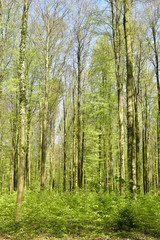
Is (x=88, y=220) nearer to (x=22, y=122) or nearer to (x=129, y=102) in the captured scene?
(x=22, y=122)

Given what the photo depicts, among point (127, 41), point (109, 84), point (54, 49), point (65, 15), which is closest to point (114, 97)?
point (109, 84)

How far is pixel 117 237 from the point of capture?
19.7 feet

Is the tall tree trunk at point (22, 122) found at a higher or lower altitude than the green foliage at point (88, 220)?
higher

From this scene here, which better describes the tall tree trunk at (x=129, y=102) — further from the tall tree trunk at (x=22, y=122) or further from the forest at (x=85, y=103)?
the tall tree trunk at (x=22, y=122)

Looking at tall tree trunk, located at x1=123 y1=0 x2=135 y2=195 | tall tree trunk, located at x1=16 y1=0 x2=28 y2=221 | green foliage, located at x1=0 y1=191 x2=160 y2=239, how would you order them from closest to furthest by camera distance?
green foliage, located at x1=0 y1=191 x2=160 y2=239 < tall tree trunk, located at x1=16 y1=0 x2=28 y2=221 < tall tree trunk, located at x1=123 y1=0 x2=135 y2=195

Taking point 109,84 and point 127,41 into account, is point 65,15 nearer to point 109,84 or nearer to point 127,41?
point 109,84

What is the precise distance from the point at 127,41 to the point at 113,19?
4.75 metres

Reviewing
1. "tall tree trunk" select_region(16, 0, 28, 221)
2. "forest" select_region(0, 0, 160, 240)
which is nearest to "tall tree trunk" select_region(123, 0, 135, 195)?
"forest" select_region(0, 0, 160, 240)

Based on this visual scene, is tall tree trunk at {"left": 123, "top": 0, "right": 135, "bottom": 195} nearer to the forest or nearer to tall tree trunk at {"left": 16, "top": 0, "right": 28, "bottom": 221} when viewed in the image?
the forest

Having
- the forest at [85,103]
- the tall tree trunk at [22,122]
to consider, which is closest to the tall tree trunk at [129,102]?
the forest at [85,103]

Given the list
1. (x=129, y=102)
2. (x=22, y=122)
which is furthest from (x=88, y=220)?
(x=129, y=102)

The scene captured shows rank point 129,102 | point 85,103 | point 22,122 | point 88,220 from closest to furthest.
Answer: point 88,220
point 22,122
point 129,102
point 85,103

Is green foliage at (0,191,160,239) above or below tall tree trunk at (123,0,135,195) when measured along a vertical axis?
below

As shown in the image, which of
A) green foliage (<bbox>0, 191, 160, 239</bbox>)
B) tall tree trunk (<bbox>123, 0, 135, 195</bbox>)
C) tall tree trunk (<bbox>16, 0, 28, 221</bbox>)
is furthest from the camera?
tall tree trunk (<bbox>123, 0, 135, 195</bbox>)
